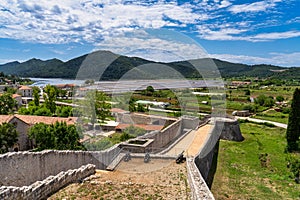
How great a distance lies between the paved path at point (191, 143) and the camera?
42.5ft

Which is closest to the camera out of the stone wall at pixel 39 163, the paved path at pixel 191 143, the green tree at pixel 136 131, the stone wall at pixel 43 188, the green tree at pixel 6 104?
the stone wall at pixel 43 188

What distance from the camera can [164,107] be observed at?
3794 cm

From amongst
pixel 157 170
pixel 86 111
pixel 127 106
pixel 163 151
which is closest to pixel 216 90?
pixel 127 106

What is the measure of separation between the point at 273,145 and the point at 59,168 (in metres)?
19.7

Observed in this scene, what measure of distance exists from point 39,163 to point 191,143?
9088mm

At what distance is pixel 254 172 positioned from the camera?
53.7 feet

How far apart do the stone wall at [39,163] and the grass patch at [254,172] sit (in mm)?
6145

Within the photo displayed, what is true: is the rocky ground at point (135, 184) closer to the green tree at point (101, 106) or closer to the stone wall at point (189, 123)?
the stone wall at point (189, 123)

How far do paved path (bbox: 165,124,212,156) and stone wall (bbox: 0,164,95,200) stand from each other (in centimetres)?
505

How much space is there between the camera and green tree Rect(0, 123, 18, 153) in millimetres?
17156

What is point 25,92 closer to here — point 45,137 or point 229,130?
point 45,137

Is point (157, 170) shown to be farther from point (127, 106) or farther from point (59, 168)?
point (127, 106)

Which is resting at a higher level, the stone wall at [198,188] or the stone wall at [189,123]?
the stone wall at [198,188]

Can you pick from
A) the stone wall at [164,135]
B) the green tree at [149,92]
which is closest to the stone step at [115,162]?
the stone wall at [164,135]
